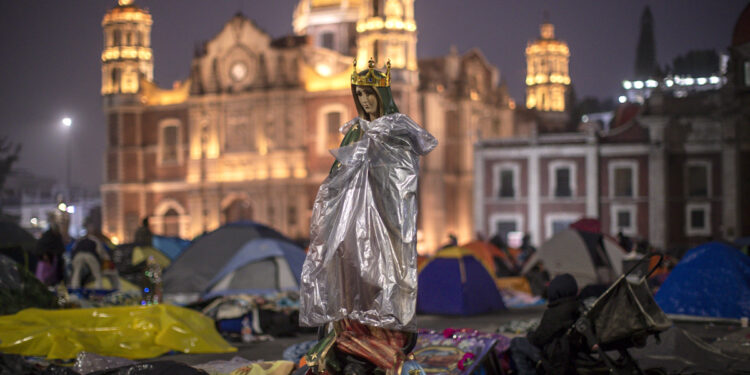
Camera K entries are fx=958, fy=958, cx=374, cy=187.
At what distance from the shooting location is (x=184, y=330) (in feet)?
35.3

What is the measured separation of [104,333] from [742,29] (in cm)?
3456

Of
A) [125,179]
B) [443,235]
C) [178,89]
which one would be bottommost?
[443,235]

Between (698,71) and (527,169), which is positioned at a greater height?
(698,71)

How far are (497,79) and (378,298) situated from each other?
47.3m

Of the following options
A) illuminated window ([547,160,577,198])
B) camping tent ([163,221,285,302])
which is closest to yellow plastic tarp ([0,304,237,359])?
camping tent ([163,221,285,302])

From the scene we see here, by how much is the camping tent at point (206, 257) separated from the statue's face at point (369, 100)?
1274 centimetres

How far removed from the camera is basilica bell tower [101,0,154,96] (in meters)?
43.3

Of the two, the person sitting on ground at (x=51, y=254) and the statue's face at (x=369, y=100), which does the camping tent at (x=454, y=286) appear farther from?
the statue's face at (x=369, y=100)

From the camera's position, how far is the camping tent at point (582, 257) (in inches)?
786

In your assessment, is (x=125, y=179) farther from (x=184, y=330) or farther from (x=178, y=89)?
(x=184, y=330)

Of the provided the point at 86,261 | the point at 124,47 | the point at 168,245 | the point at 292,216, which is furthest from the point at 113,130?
the point at 86,261

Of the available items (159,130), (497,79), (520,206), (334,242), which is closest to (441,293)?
(334,242)

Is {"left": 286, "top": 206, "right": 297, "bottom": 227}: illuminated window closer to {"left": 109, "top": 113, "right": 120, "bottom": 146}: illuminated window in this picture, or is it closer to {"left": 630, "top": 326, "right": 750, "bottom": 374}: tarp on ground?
{"left": 109, "top": 113, "right": 120, "bottom": 146}: illuminated window

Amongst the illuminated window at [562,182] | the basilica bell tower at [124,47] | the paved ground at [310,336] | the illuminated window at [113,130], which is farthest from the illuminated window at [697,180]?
the illuminated window at [113,130]
